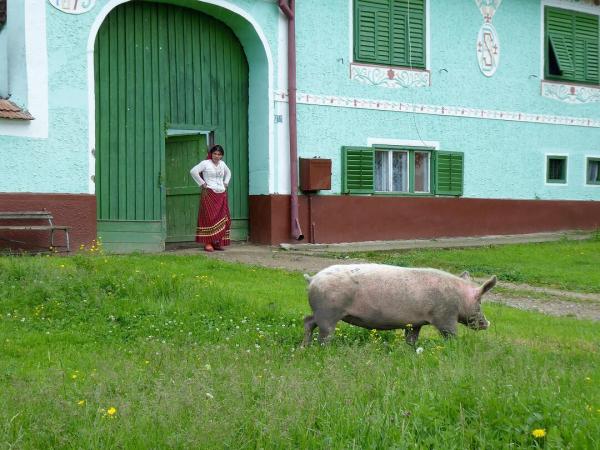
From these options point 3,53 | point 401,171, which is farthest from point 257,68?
point 3,53

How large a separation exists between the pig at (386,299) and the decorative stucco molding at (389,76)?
31.6 ft

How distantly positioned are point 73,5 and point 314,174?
16.1 feet

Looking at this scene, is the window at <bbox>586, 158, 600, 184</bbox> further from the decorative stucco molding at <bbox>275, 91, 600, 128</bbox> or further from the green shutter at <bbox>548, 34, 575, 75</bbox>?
the green shutter at <bbox>548, 34, 575, 75</bbox>

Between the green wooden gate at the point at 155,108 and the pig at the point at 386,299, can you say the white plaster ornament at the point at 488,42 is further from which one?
the pig at the point at 386,299

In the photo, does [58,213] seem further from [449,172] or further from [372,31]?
[449,172]

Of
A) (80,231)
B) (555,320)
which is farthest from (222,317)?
(80,231)

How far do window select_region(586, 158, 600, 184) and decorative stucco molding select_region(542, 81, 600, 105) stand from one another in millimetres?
1391

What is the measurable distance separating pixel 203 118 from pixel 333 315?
9171mm

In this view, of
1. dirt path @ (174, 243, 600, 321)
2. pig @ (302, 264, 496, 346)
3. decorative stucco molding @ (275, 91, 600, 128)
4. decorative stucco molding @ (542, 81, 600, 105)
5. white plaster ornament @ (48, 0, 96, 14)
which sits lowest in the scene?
dirt path @ (174, 243, 600, 321)

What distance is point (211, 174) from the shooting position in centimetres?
1380

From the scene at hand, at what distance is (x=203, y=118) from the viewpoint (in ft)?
49.0

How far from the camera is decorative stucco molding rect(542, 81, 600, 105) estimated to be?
1866cm

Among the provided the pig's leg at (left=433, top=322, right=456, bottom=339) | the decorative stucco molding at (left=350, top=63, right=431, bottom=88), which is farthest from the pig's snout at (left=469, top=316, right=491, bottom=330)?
the decorative stucco molding at (left=350, top=63, right=431, bottom=88)

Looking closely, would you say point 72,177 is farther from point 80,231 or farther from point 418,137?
point 418,137
